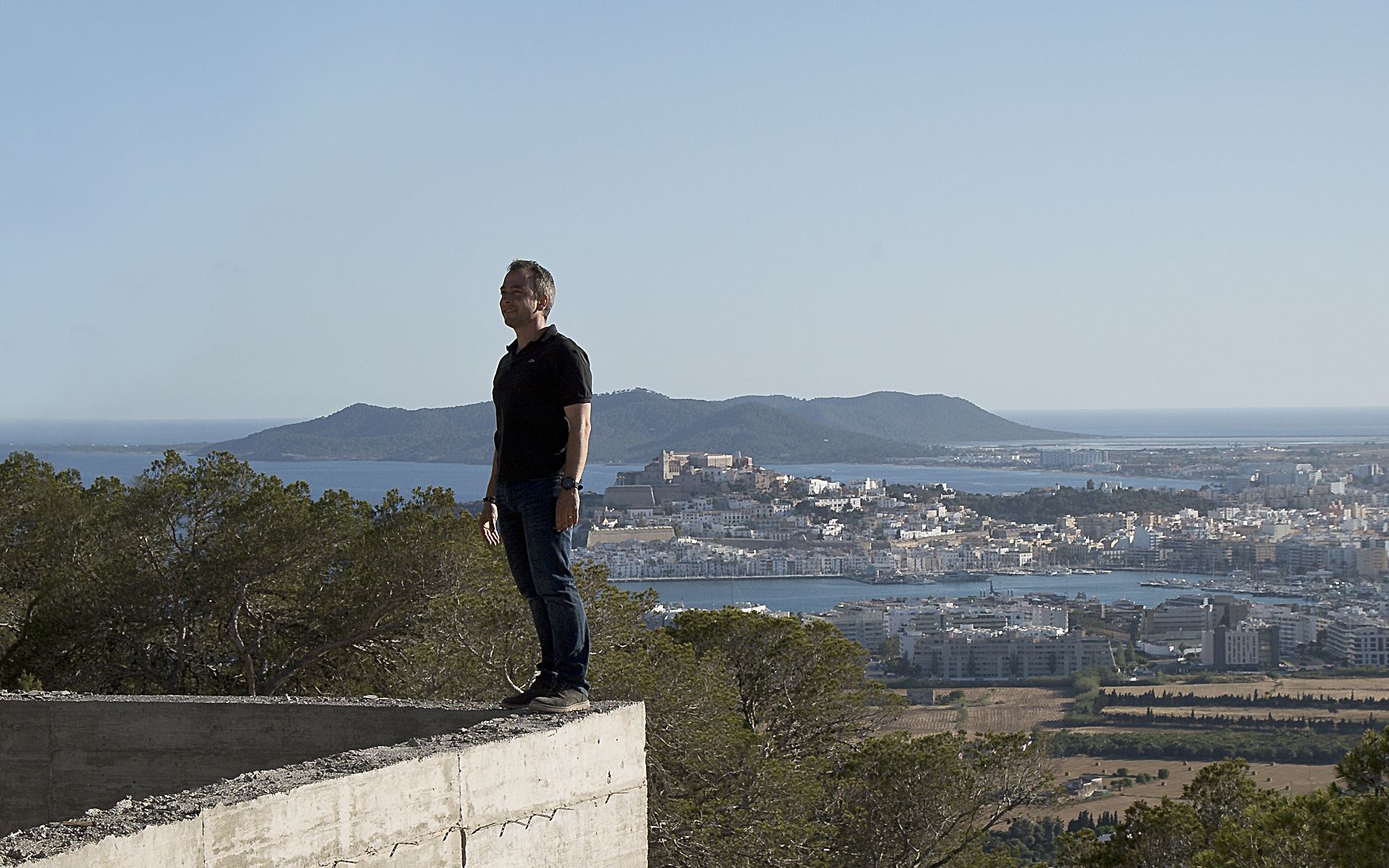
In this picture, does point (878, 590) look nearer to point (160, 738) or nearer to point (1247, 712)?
point (1247, 712)

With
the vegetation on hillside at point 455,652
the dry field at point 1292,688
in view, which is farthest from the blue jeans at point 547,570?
the dry field at point 1292,688

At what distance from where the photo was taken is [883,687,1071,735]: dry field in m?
34.3

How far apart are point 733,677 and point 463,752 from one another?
9840 millimetres

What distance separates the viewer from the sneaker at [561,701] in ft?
15.4

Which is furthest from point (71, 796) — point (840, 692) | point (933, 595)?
point (933, 595)

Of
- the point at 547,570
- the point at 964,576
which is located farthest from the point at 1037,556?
the point at 547,570

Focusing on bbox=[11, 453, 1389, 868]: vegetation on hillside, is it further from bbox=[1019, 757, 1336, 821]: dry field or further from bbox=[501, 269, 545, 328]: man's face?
bbox=[1019, 757, 1336, 821]: dry field

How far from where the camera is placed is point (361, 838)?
3.72 m

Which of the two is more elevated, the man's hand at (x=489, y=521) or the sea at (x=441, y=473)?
the man's hand at (x=489, y=521)

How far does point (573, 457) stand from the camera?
4.57 metres

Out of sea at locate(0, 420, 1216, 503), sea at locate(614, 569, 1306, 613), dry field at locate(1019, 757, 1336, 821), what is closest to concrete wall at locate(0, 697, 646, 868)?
dry field at locate(1019, 757, 1336, 821)

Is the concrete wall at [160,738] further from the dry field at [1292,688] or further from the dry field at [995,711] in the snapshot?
the dry field at [1292,688]

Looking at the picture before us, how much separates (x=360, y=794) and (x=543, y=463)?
1.33 metres

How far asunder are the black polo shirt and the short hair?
3.8 inches
